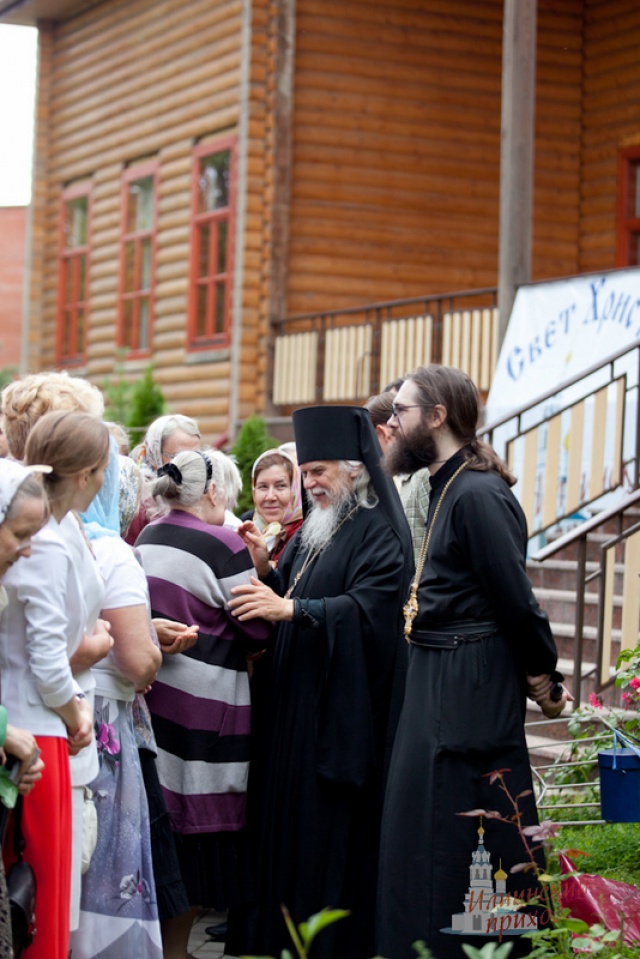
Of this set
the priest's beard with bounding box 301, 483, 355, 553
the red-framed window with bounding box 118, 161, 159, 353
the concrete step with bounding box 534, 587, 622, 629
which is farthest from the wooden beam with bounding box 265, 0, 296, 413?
the priest's beard with bounding box 301, 483, 355, 553

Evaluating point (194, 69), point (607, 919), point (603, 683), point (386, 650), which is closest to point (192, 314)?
point (194, 69)

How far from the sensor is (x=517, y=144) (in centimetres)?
977

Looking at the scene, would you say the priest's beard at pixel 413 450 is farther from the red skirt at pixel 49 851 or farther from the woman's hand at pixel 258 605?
the red skirt at pixel 49 851

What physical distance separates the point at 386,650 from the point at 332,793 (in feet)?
1.69

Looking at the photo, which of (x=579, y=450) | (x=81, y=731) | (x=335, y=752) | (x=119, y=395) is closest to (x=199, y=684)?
(x=335, y=752)

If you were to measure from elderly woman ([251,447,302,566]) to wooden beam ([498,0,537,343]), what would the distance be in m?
4.92

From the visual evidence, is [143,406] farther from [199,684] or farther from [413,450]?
[413,450]

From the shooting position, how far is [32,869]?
10.0 ft

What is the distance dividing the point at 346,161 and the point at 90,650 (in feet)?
33.7

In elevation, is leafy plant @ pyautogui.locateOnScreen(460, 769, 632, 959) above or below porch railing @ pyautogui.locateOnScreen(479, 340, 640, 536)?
below

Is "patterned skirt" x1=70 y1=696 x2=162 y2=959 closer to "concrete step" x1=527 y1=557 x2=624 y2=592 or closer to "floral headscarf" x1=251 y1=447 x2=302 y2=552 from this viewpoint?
"floral headscarf" x1=251 y1=447 x2=302 y2=552

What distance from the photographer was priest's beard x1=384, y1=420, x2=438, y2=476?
13.2 ft

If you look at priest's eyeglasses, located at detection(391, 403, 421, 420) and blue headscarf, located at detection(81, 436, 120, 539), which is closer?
blue headscarf, located at detection(81, 436, 120, 539)

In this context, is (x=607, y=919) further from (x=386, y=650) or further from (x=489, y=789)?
(x=386, y=650)
